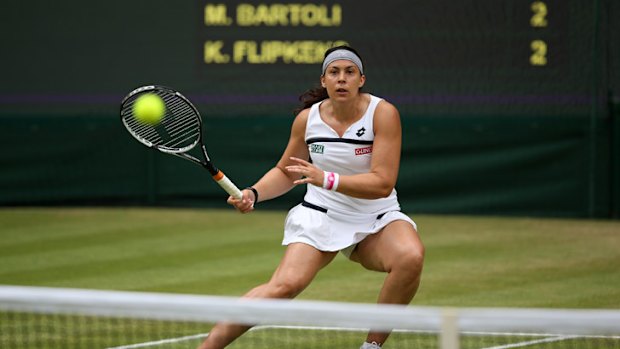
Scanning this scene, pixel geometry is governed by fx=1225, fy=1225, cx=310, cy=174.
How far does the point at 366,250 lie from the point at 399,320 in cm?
251

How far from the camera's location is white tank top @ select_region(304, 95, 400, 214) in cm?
599

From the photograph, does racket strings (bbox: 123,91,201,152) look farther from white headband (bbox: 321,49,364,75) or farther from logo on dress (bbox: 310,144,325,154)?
white headband (bbox: 321,49,364,75)

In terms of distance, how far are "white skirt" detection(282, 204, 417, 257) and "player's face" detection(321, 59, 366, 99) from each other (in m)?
0.59

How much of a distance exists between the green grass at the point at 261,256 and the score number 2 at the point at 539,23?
1656 millimetres

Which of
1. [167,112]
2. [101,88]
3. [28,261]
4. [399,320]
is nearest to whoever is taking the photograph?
[399,320]

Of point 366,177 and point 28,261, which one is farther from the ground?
point 366,177

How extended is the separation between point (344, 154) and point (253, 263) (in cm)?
371

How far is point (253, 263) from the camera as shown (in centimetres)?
→ 959

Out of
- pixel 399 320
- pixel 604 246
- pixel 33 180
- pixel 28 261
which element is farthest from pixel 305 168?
pixel 33 180

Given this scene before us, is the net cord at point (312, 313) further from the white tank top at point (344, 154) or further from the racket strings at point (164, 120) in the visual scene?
the white tank top at point (344, 154)

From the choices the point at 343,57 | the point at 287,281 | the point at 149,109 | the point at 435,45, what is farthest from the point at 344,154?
the point at 435,45

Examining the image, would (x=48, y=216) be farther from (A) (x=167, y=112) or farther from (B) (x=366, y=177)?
(B) (x=366, y=177)

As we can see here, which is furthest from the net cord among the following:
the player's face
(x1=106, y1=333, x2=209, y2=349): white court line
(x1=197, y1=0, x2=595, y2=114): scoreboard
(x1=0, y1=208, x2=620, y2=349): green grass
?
(x1=197, y1=0, x2=595, y2=114): scoreboard

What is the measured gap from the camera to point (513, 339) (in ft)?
21.8
